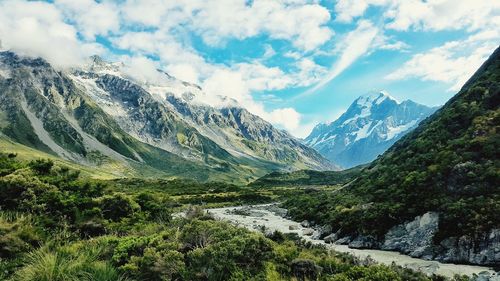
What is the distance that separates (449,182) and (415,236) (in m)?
8.28

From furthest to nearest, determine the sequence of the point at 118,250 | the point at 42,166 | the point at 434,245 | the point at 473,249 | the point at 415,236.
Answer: the point at 415,236
the point at 434,245
the point at 42,166
the point at 473,249
the point at 118,250

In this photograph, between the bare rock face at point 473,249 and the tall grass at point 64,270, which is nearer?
the tall grass at point 64,270

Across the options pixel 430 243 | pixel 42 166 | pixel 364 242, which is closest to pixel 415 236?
pixel 430 243

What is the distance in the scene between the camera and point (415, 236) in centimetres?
4469

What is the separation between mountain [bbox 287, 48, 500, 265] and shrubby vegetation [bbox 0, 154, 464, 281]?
564 inches

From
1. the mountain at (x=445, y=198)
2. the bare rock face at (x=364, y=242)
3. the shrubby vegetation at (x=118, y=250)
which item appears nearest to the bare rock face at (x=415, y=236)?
the mountain at (x=445, y=198)

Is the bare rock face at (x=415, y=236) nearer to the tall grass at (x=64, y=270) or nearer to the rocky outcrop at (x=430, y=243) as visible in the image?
the rocky outcrop at (x=430, y=243)

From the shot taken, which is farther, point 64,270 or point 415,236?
point 415,236

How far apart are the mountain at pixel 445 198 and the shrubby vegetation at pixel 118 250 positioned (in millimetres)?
14331

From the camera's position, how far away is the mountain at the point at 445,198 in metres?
39.0

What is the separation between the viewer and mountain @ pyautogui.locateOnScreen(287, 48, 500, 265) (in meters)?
39.0

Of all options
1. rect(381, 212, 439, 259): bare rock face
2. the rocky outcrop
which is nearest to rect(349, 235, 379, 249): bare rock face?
the rocky outcrop

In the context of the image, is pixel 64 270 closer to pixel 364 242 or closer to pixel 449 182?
pixel 364 242

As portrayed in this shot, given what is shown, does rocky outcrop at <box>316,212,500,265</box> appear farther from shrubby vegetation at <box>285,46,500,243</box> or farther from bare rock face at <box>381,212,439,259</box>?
shrubby vegetation at <box>285,46,500,243</box>
